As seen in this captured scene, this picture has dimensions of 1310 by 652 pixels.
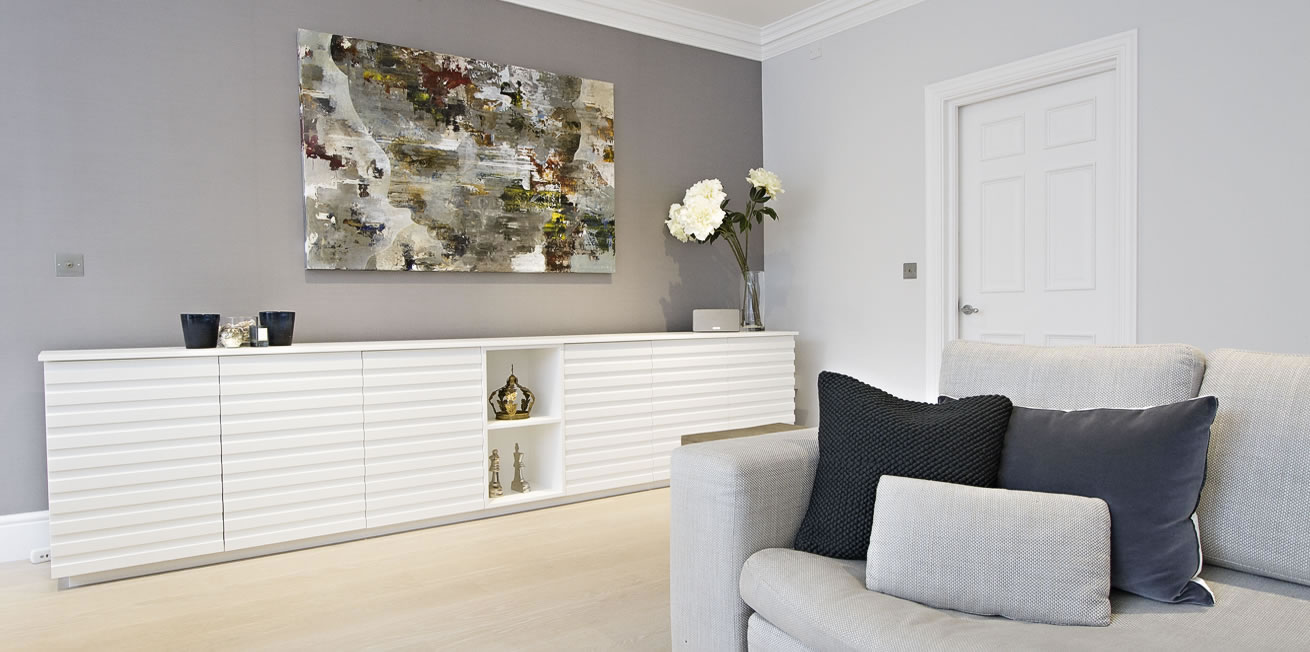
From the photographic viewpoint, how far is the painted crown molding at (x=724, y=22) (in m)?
4.22

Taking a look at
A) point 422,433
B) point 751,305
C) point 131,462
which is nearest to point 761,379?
point 751,305

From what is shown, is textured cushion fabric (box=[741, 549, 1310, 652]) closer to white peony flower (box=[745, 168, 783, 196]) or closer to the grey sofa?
the grey sofa

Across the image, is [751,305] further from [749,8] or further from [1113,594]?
[1113,594]

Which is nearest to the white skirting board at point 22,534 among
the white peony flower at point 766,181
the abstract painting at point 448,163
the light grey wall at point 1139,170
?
the abstract painting at point 448,163

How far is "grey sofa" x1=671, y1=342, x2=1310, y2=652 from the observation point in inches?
52.2

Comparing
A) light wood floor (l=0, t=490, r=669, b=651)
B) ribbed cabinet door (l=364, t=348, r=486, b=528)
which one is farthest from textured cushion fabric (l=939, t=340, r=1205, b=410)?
ribbed cabinet door (l=364, t=348, r=486, b=528)

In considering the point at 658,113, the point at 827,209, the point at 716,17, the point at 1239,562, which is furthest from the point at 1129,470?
the point at 716,17

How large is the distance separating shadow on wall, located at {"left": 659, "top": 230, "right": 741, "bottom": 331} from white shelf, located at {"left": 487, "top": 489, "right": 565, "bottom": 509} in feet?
4.36

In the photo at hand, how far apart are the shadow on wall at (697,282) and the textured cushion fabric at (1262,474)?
3.17m

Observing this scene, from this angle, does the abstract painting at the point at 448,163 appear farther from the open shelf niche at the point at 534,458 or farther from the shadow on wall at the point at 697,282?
the open shelf niche at the point at 534,458

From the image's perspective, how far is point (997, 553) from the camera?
1.42 metres

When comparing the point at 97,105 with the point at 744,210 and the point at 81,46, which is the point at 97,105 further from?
the point at 744,210

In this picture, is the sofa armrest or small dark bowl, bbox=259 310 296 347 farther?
small dark bowl, bbox=259 310 296 347

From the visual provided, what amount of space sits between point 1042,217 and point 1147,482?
247cm
